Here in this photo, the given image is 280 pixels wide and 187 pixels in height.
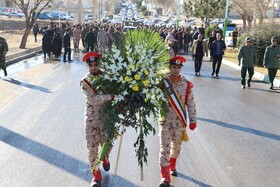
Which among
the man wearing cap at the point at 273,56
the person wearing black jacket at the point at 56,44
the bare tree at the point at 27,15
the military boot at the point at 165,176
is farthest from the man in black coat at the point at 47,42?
the military boot at the point at 165,176

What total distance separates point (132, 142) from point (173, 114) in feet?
7.64

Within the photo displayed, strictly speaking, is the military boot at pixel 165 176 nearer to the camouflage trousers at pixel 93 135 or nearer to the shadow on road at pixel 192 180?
the shadow on road at pixel 192 180

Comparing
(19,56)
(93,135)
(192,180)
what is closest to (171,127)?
(192,180)

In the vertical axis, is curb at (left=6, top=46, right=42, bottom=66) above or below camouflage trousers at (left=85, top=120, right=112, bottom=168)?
above

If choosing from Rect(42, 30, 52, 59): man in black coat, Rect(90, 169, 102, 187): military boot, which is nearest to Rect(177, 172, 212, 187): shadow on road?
Rect(90, 169, 102, 187): military boot

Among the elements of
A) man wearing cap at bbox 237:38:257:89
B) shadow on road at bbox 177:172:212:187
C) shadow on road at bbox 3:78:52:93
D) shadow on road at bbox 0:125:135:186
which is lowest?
shadow on road at bbox 177:172:212:187

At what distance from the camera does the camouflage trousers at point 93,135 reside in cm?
563

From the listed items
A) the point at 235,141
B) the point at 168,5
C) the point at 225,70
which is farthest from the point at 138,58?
the point at 168,5

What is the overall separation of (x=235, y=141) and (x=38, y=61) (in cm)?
1613

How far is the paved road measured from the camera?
614 centimetres

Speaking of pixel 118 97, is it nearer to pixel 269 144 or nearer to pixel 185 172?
pixel 185 172

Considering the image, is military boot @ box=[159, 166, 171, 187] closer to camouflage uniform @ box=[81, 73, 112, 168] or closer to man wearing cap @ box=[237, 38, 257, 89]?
camouflage uniform @ box=[81, 73, 112, 168]

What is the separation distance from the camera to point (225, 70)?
66.4 feet

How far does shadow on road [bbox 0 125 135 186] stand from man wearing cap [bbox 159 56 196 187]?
24.1 inches
